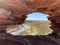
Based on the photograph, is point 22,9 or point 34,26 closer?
point 34,26

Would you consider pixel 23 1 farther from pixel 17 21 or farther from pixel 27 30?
pixel 27 30

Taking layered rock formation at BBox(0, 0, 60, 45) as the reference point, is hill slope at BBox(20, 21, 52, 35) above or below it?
below

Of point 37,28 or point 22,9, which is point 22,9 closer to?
point 22,9

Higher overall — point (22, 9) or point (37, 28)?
point (22, 9)

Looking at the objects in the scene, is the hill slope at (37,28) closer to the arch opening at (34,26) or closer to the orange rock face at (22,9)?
the arch opening at (34,26)

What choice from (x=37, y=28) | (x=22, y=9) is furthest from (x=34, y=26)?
(x=22, y=9)

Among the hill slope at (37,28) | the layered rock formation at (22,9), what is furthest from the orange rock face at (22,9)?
the hill slope at (37,28)

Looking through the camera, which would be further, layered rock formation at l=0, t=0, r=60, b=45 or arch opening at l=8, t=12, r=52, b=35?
layered rock formation at l=0, t=0, r=60, b=45

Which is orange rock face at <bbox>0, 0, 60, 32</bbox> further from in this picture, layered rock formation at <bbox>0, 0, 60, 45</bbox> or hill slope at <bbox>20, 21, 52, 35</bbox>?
hill slope at <bbox>20, 21, 52, 35</bbox>

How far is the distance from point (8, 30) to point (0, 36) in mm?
158

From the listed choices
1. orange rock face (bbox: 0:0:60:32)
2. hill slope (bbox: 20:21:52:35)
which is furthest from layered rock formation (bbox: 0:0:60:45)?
hill slope (bbox: 20:21:52:35)

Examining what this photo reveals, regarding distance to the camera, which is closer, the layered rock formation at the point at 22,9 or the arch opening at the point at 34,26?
the arch opening at the point at 34,26

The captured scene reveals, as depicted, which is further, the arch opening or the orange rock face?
the orange rock face

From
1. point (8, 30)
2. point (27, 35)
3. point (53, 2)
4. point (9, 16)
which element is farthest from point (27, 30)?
point (53, 2)
